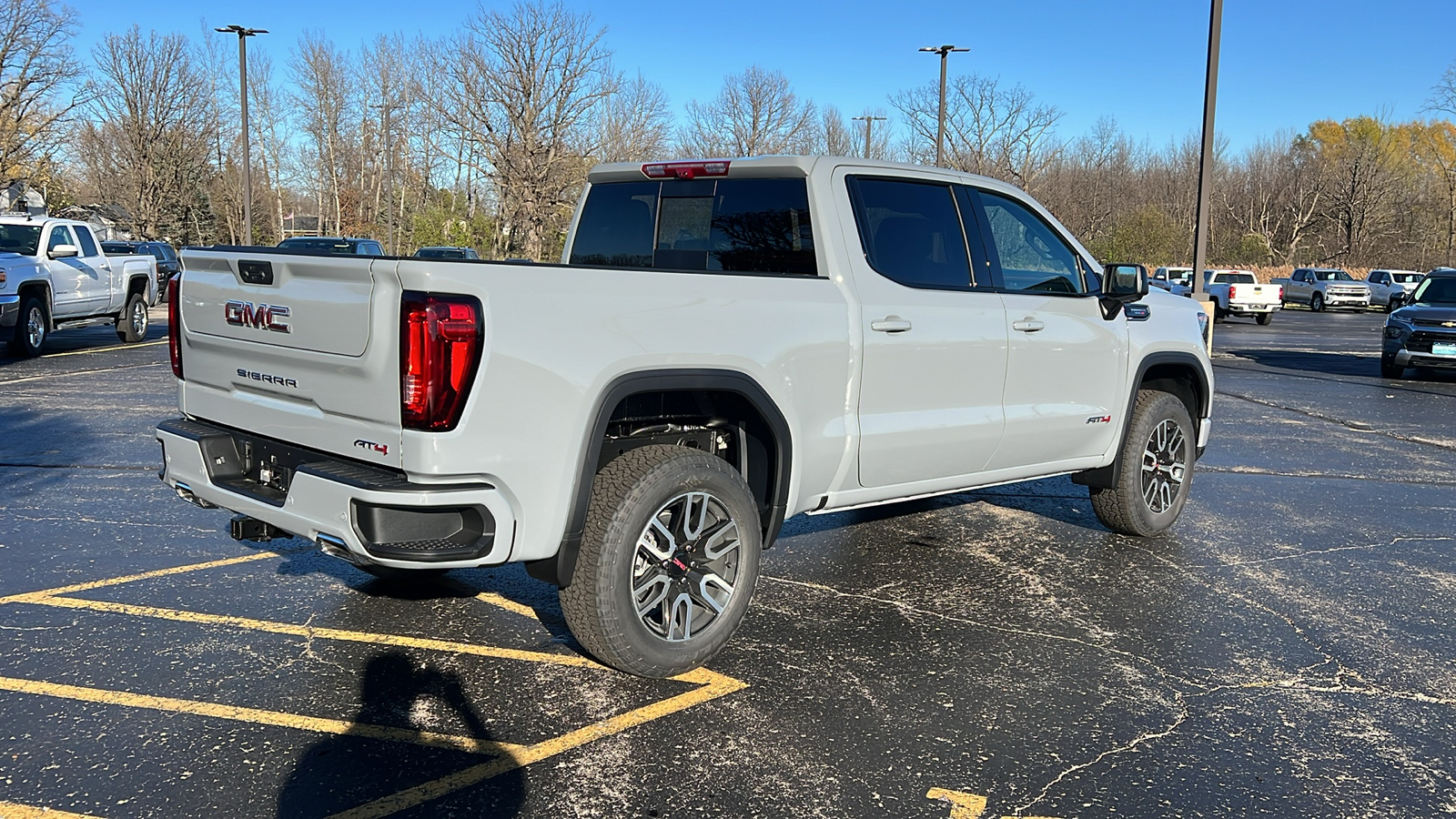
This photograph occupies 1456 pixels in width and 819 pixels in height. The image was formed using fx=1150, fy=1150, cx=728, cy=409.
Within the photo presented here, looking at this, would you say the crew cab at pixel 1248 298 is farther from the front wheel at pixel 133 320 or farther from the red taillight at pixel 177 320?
the red taillight at pixel 177 320

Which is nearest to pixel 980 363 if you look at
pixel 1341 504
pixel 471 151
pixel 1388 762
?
pixel 1388 762

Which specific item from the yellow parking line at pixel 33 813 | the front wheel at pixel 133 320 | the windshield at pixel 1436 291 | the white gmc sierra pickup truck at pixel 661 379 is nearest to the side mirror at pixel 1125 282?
the white gmc sierra pickup truck at pixel 661 379

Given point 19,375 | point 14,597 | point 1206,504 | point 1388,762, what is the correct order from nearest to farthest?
point 1388,762 < point 14,597 < point 1206,504 < point 19,375

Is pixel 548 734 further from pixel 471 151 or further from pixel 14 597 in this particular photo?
pixel 471 151

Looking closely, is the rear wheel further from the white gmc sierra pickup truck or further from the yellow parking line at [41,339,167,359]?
the white gmc sierra pickup truck

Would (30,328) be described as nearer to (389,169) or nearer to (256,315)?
(256,315)

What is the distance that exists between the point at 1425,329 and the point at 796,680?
53.6ft

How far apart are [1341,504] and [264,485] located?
6.99 meters

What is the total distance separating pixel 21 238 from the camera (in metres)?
16.6

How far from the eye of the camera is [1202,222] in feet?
Result: 57.7

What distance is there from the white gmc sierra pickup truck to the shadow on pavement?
565 millimetres

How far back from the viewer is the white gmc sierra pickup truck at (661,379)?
3.62 meters

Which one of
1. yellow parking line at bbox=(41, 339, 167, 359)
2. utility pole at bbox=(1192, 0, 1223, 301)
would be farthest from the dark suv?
yellow parking line at bbox=(41, 339, 167, 359)

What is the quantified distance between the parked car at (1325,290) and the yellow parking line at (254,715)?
1794 inches
